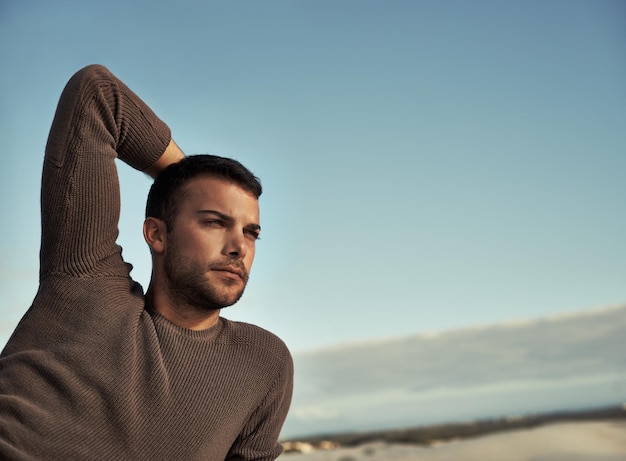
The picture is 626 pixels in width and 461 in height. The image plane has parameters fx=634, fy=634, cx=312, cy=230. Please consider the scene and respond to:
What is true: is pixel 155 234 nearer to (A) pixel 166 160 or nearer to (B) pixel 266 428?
(A) pixel 166 160

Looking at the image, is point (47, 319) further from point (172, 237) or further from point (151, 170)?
point (151, 170)

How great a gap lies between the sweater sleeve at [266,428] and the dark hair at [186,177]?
654mm

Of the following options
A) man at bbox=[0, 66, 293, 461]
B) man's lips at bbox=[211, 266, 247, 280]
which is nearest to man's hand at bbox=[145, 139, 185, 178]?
man at bbox=[0, 66, 293, 461]

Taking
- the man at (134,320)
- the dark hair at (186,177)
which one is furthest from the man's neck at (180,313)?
the dark hair at (186,177)

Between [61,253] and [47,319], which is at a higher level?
[61,253]

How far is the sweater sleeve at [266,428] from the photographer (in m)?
2.21

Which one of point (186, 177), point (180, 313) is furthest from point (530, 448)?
point (186, 177)

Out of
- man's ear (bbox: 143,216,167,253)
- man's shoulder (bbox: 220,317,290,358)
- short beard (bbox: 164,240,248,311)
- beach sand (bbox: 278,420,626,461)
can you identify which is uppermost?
man's ear (bbox: 143,216,167,253)

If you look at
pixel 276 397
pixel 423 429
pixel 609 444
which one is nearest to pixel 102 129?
pixel 276 397

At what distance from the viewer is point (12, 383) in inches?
69.2

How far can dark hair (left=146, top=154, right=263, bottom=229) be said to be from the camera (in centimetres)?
216

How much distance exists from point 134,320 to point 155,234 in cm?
33

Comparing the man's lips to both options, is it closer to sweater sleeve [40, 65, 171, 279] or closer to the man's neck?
the man's neck

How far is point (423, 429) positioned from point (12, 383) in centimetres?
1219
